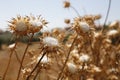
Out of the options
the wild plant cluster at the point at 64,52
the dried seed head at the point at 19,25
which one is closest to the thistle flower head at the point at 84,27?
the wild plant cluster at the point at 64,52

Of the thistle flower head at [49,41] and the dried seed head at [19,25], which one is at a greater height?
the dried seed head at [19,25]

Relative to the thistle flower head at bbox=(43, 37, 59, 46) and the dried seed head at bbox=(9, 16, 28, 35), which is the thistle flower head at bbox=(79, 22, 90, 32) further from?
the dried seed head at bbox=(9, 16, 28, 35)

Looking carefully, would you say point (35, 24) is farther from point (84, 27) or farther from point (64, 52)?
point (64, 52)

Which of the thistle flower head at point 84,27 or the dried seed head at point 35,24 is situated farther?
the thistle flower head at point 84,27

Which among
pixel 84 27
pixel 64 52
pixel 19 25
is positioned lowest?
pixel 64 52

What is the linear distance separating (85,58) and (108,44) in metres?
1.51

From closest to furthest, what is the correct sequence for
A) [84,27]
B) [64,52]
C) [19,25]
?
[19,25] → [84,27] → [64,52]

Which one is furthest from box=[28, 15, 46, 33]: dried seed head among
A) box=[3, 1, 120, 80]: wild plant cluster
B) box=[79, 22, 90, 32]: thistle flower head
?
box=[79, 22, 90, 32]: thistle flower head

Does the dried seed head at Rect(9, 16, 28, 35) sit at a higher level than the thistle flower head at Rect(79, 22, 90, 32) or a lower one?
higher

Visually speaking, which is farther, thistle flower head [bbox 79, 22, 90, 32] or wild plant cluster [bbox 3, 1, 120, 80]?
thistle flower head [bbox 79, 22, 90, 32]

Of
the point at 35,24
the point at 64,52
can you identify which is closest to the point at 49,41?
the point at 35,24

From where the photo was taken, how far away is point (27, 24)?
1.97 m

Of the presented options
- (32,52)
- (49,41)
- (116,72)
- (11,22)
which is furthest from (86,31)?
(116,72)

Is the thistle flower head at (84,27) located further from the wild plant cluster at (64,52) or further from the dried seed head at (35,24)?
the dried seed head at (35,24)
